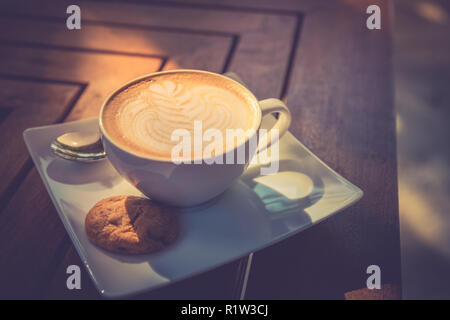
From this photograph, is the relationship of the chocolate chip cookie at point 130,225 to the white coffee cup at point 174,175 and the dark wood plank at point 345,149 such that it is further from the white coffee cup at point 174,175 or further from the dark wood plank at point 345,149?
the dark wood plank at point 345,149

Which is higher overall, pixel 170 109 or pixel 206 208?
pixel 170 109

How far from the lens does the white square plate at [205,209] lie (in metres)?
0.49

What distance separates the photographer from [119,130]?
1.85ft

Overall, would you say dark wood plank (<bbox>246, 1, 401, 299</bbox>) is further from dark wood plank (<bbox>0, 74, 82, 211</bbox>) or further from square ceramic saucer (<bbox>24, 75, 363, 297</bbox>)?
dark wood plank (<bbox>0, 74, 82, 211</bbox>)

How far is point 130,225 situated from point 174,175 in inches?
3.5

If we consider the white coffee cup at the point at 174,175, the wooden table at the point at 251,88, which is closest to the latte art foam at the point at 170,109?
the white coffee cup at the point at 174,175

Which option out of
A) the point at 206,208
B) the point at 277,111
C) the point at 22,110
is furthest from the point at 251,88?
the point at 22,110

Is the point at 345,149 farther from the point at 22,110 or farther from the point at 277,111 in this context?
the point at 22,110

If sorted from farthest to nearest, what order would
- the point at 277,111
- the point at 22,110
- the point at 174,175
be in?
the point at 22,110, the point at 277,111, the point at 174,175

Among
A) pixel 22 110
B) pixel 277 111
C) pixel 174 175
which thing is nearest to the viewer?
pixel 174 175

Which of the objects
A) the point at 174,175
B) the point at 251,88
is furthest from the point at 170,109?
the point at 251,88

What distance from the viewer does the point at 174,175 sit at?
0.51 meters

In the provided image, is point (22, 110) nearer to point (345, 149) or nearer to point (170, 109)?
point (170, 109)

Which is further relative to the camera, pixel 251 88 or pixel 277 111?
pixel 251 88
